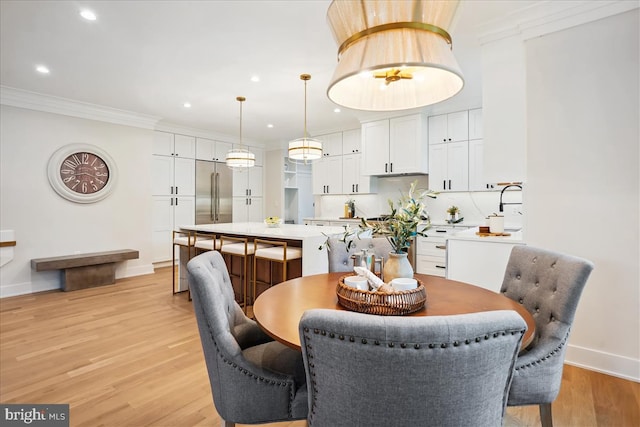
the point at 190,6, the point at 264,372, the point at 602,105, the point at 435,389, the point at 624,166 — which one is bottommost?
the point at 264,372

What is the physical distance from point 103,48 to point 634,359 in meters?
4.88

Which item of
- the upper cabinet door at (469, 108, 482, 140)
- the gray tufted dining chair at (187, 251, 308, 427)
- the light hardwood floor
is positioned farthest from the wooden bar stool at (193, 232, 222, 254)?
the upper cabinet door at (469, 108, 482, 140)

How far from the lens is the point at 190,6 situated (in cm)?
240

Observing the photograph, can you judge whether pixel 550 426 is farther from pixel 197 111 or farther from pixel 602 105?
pixel 197 111

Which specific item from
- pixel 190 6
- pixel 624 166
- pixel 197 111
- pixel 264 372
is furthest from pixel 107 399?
pixel 197 111

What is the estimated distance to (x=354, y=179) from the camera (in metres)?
6.03

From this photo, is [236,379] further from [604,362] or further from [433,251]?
[433,251]

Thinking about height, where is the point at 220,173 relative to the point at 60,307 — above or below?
→ above

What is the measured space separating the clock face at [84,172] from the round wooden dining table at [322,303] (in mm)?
4511

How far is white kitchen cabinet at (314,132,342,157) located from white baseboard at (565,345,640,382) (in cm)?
467

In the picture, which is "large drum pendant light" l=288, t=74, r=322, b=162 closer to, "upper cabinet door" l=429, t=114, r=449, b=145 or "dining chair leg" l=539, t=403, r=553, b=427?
"upper cabinet door" l=429, t=114, r=449, b=145

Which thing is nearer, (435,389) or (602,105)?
(435,389)

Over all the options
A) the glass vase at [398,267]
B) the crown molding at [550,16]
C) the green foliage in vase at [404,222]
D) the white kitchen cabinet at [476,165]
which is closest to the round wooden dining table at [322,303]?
the glass vase at [398,267]

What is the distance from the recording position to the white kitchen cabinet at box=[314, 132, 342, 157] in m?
6.27
